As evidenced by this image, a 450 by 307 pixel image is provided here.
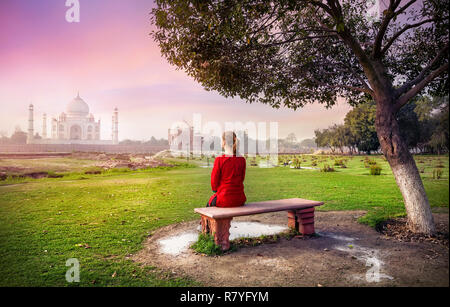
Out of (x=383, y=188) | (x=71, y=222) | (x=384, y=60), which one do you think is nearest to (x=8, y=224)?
(x=71, y=222)

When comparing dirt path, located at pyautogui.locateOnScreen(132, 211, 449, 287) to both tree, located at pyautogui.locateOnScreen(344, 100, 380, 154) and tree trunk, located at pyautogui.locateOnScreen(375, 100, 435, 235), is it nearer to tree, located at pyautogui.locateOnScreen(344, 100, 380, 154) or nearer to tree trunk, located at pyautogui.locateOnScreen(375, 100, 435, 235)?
tree trunk, located at pyautogui.locateOnScreen(375, 100, 435, 235)

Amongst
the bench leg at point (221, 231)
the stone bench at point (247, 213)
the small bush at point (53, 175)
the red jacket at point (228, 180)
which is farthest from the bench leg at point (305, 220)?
the small bush at point (53, 175)

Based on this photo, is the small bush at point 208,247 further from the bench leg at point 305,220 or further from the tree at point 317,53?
the tree at point 317,53

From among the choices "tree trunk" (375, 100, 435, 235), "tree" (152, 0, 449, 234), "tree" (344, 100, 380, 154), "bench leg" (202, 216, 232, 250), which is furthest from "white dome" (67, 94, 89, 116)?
"tree trunk" (375, 100, 435, 235)

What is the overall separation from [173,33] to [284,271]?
526cm

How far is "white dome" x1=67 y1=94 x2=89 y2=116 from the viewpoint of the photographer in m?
53.4

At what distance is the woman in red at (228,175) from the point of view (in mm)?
5328

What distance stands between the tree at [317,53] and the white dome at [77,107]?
53763 millimetres

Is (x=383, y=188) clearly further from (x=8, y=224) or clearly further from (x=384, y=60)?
(x=8, y=224)

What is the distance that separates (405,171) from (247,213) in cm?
332

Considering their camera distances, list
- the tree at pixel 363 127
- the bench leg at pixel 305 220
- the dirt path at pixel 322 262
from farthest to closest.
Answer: the tree at pixel 363 127 < the bench leg at pixel 305 220 < the dirt path at pixel 322 262

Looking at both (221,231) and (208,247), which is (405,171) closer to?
(221,231)

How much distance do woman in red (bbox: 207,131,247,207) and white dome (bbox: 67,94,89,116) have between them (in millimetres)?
55741
